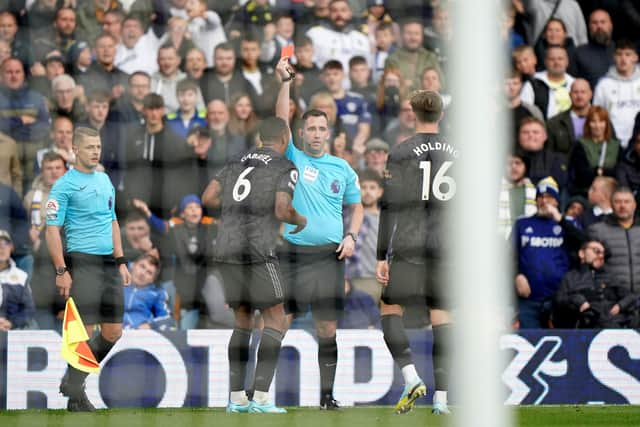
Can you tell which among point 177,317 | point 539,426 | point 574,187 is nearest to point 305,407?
point 177,317

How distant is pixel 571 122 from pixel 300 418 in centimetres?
386

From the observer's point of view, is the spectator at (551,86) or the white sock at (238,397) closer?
the white sock at (238,397)

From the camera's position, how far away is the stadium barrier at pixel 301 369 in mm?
8469

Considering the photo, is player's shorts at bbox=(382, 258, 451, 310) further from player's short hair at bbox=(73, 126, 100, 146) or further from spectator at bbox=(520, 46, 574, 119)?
spectator at bbox=(520, 46, 574, 119)

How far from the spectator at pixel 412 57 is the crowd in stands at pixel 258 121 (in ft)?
0.04

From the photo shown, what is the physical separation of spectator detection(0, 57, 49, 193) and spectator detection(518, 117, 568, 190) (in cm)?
338

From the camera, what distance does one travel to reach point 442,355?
24.4 ft

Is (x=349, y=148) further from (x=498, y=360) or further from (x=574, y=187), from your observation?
(x=498, y=360)

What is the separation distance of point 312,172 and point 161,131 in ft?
5.82

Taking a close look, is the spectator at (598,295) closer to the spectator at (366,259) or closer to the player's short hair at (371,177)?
the spectator at (366,259)

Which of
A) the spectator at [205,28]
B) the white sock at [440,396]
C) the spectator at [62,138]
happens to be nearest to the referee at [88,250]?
the spectator at [62,138]

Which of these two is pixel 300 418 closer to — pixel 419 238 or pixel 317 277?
pixel 317 277

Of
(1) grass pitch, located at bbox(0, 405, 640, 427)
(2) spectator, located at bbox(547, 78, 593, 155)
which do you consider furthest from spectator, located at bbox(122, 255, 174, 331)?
(2) spectator, located at bbox(547, 78, 593, 155)

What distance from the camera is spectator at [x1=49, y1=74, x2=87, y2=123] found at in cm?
927
